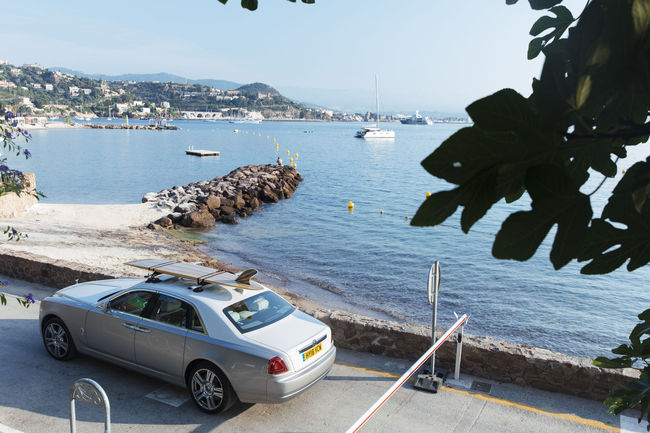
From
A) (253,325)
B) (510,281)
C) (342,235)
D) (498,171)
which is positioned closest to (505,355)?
(253,325)

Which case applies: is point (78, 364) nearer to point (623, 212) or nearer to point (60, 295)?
point (60, 295)

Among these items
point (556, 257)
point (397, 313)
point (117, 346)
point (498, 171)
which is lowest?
point (397, 313)

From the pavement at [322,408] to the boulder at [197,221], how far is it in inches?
858

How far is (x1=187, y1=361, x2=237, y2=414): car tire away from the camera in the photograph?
6.57 meters

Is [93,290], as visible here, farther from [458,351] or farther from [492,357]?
[492,357]

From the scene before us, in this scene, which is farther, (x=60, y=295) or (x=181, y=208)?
(x=181, y=208)

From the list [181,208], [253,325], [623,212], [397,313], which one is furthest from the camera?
[181,208]

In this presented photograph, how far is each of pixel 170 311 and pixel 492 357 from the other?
15.5 ft

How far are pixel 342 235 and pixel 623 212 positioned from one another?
95.0ft

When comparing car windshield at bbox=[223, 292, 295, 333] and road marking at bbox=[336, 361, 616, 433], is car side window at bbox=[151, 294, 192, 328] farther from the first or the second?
road marking at bbox=[336, 361, 616, 433]

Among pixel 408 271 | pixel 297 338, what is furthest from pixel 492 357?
pixel 408 271

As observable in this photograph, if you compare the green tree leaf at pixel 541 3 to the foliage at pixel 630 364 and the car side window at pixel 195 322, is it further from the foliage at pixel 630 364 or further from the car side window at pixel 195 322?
the car side window at pixel 195 322

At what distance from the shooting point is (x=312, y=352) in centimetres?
681

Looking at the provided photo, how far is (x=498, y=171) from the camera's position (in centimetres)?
90
